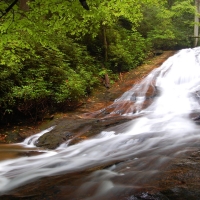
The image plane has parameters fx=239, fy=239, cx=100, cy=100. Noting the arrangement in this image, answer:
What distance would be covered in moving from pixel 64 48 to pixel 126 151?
26.2 feet

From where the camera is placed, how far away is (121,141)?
6398 millimetres

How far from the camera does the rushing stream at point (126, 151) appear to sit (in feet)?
12.1

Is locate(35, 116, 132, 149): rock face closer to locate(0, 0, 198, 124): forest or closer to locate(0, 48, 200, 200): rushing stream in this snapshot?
locate(0, 48, 200, 200): rushing stream

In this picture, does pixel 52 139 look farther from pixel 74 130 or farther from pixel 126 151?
pixel 126 151

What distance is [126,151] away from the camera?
5.54m

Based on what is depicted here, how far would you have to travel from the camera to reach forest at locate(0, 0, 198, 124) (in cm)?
454

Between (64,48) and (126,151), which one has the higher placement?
(64,48)

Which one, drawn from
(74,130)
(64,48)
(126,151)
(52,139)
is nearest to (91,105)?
(74,130)

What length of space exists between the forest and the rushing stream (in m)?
1.56

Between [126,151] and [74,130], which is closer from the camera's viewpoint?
[126,151]

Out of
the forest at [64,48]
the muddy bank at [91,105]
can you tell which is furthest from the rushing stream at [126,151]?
the forest at [64,48]

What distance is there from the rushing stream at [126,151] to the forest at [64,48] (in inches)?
61.5

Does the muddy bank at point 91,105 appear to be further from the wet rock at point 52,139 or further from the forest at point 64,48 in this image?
the wet rock at point 52,139

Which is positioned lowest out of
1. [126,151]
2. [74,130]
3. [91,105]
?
[126,151]
